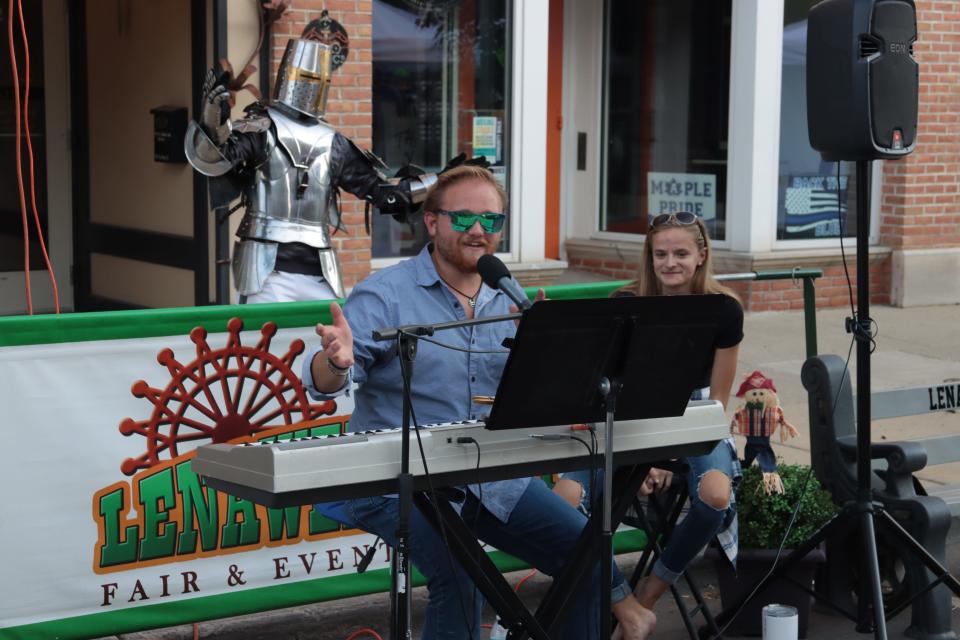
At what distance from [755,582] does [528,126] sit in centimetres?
574

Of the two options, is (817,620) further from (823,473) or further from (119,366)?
(119,366)

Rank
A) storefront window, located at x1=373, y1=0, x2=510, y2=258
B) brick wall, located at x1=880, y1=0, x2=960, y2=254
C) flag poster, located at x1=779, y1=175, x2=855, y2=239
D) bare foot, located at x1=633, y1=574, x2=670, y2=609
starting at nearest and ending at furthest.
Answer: bare foot, located at x1=633, y1=574, x2=670, y2=609 < storefront window, located at x1=373, y1=0, x2=510, y2=258 < flag poster, located at x1=779, y1=175, x2=855, y2=239 < brick wall, located at x1=880, y1=0, x2=960, y2=254

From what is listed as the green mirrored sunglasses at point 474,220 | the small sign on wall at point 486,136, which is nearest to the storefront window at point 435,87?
the small sign on wall at point 486,136

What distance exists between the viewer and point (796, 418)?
26.3 feet

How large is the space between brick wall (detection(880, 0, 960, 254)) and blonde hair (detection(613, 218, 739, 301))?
7.17 metres

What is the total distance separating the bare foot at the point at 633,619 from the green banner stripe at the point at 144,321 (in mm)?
1411

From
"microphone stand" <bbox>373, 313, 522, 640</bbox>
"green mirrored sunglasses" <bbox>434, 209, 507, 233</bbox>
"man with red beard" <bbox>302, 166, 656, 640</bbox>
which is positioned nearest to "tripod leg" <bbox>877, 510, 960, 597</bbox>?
"man with red beard" <bbox>302, 166, 656, 640</bbox>

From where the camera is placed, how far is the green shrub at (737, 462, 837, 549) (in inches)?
195

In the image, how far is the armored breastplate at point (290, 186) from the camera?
249 inches

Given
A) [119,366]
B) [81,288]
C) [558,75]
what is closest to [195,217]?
[81,288]

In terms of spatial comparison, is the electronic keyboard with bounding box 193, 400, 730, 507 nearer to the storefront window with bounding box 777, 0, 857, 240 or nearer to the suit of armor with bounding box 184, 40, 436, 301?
the suit of armor with bounding box 184, 40, 436, 301

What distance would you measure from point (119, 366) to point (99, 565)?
645mm

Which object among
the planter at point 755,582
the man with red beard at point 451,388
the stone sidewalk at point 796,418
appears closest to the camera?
the man with red beard at point 451,388

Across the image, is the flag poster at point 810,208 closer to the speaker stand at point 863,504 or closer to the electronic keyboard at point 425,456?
the speaker stand at point 863,504
